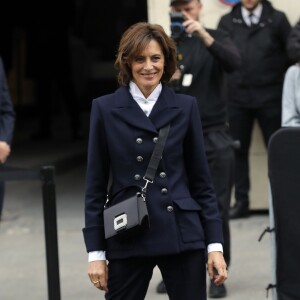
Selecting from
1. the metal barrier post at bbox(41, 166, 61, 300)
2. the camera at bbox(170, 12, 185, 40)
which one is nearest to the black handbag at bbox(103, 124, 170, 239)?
the metal barrier post at bbox(41, 166, 61, 300)

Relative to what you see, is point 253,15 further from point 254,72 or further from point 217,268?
point 217,268

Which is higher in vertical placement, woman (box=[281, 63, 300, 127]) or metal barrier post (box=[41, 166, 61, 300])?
woman (box=[281, 63, 300, 127])

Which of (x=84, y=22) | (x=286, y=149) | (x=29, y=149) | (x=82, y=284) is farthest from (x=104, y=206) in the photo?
(x=84, y=22)

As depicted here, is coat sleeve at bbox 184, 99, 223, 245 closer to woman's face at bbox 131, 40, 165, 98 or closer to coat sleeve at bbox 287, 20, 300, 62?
woman's face at bbox 131, 40, 165, 98

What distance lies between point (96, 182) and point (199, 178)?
0.43 metres

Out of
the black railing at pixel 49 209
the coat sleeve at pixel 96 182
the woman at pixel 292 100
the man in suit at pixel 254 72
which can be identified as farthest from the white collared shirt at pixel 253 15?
the coat sleeve at pixel 96 182

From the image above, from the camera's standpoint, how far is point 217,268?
4.17 m

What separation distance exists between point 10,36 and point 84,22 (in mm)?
5343

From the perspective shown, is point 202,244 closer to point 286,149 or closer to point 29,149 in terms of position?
point 286,149

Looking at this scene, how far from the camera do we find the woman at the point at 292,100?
6.93 meters

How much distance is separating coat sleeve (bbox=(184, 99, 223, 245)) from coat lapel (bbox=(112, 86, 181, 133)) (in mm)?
100

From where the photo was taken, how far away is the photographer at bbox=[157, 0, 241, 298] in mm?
6336

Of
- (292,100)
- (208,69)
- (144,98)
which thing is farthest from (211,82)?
(144,98)

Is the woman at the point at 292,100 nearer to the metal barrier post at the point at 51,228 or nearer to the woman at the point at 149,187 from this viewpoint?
the metal barrier post at the point at 51,228
